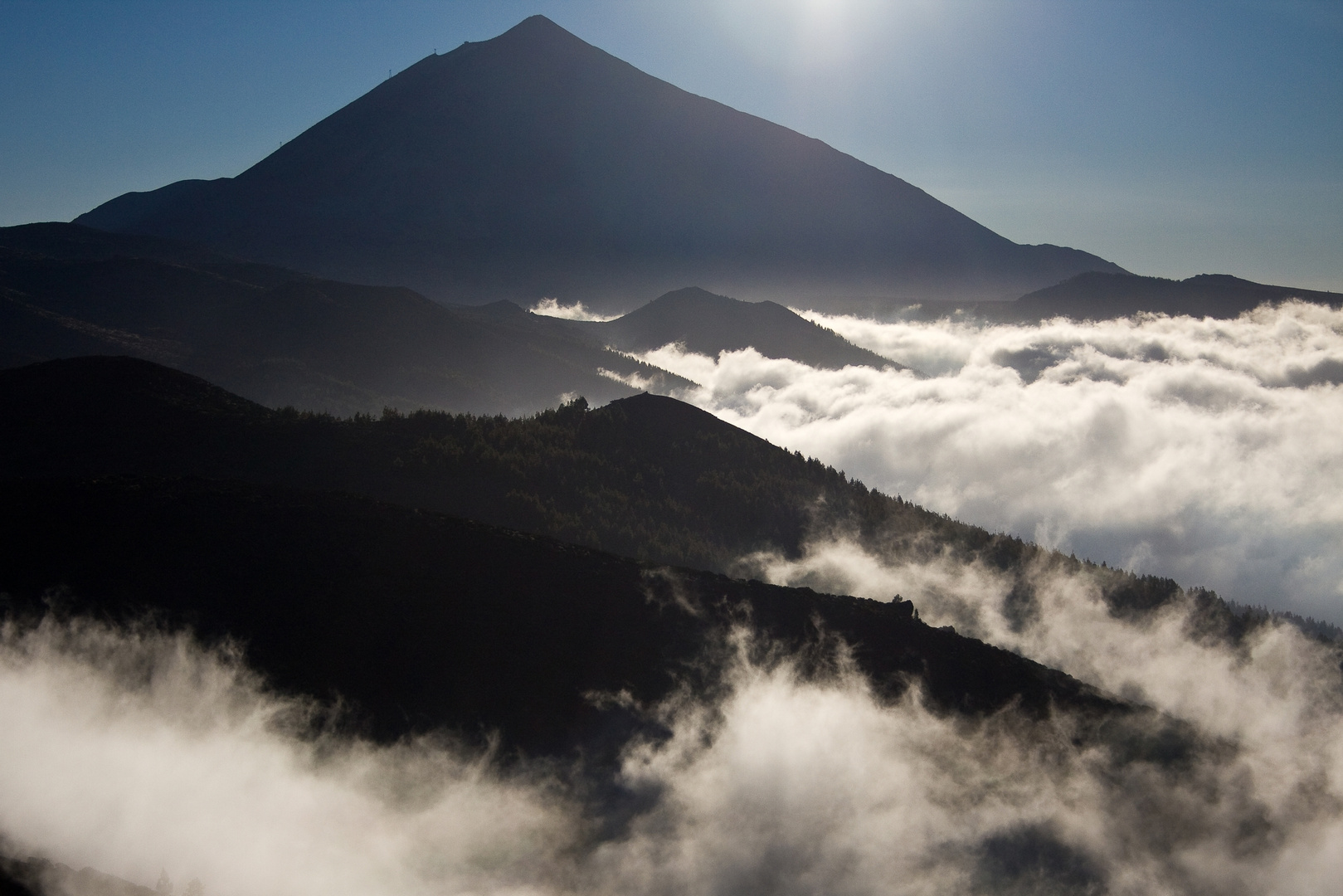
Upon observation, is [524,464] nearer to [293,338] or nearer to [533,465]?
[533,465]

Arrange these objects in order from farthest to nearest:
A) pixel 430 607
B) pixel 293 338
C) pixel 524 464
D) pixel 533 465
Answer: pixel 293 338, pixel 533 465, pixel 524 464, pixel 430 607

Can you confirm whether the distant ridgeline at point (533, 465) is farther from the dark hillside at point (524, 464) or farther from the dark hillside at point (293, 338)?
the dark hillside at point (293, 338)

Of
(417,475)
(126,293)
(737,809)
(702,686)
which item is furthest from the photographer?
(126,293)

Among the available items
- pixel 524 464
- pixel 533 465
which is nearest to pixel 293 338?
pixel 533 465

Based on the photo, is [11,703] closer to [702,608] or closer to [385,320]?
[702,608]

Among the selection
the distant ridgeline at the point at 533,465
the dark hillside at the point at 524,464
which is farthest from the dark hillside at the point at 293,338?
the distant ridgeline at the point at 533,465

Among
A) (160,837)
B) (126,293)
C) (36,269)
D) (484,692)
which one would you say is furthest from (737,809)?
(36,269)
